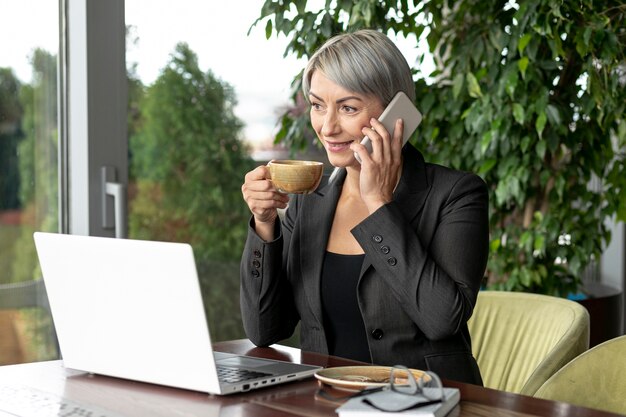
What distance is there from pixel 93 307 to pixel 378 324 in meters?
0.67

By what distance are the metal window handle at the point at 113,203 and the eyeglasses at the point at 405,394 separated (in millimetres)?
1646

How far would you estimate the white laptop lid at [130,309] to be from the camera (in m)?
1.56

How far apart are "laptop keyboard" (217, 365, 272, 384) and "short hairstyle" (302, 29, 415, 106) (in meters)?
0.75

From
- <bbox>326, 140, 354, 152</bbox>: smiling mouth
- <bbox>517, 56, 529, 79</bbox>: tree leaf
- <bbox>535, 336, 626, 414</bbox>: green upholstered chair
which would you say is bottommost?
<bbox>535, 336, 626, 414</bbox>: green upholstered chair

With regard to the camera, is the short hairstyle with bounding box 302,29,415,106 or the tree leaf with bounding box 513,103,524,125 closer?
the short hairstyle with bounding box 302,29,415,106

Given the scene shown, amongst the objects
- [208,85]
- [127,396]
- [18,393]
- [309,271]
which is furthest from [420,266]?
[208,85]

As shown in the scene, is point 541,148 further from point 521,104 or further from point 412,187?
point 412,187

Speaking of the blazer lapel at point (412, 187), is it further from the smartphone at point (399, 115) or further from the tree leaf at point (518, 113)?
the tree leaf at point (518, 113)

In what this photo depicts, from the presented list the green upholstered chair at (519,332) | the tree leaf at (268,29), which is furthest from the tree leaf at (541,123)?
the tree leaf at (268,29)

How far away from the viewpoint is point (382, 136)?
206cm

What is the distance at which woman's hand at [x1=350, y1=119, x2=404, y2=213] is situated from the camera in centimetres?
204

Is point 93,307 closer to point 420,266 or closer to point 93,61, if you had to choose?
point 420,266

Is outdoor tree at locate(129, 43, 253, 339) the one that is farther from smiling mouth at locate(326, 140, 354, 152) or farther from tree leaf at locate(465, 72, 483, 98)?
smiling mouth at locate(326, 140, 354, 152)

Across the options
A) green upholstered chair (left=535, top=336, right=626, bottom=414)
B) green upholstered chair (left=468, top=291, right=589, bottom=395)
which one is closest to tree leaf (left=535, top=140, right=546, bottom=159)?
green upholstered chair (left=468, top=291, right=589, bottom=395)
